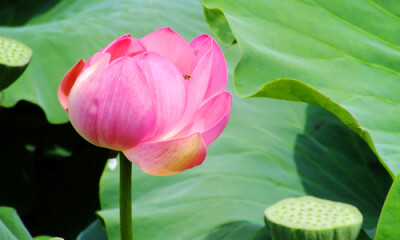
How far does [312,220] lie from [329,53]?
0.47 meters

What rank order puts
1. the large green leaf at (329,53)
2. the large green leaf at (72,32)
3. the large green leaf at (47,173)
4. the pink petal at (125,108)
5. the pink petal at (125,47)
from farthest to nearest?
the large green leaf at (47,173), the large green leaf at (72,32), the large green leaf at (329,53), the pink petal at (125,47), the pink petal at (125,108)

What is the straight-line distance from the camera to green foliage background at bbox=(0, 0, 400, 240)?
98 cm

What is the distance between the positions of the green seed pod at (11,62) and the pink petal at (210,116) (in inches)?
12.8

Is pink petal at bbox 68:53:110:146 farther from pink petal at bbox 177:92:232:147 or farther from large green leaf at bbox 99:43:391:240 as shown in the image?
large green leaf at bbox 99:43:391:240

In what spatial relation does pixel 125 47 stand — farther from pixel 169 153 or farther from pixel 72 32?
pixel 72 32

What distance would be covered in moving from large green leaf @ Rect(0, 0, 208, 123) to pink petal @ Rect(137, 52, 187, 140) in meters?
0.72

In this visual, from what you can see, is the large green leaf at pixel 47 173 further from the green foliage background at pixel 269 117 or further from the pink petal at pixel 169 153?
the pink petal at pixel 169 153

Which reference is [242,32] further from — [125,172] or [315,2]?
[125,172]

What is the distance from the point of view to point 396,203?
2.44ft

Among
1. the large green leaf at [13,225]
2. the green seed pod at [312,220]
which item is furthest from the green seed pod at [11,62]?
the green seed pod at [312,220]

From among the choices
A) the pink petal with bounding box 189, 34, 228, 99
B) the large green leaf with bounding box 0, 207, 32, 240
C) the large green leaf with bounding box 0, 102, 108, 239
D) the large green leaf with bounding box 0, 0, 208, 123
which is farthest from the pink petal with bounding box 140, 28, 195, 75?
the large green leaf with bounding box 0, 102, 108, 239

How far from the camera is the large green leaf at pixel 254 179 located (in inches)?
41.9

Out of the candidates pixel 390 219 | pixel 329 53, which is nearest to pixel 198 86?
pixel 390 219

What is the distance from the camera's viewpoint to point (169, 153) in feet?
1.93
